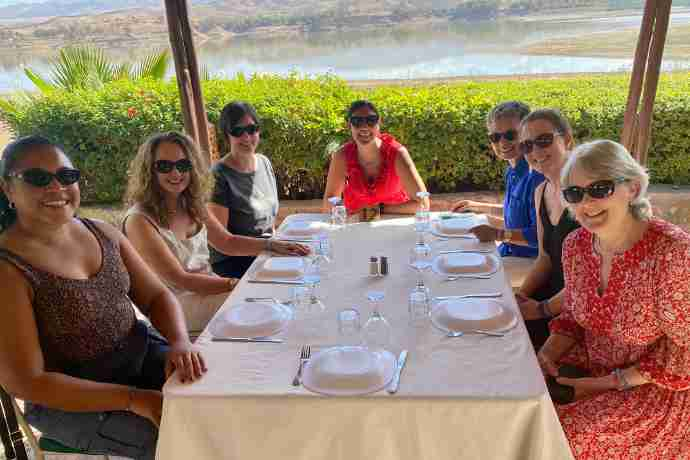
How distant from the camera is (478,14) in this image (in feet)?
25.3

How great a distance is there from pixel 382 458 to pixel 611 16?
7.77 m

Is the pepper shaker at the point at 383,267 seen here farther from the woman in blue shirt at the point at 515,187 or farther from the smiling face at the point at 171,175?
the smiling face at the point at 171,175

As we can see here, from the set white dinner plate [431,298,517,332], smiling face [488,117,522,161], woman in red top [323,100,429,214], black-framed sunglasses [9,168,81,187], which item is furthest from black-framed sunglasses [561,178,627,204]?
woman in red top [323,100,429,214]

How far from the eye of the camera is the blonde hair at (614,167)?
6.30ft

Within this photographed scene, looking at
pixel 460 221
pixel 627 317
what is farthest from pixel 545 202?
pixel 627 317

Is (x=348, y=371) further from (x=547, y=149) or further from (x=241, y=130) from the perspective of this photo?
(x=241, y=130)

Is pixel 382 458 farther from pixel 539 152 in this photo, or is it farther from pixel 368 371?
pixel 539 152

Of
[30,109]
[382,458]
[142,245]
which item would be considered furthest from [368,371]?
[30,109]

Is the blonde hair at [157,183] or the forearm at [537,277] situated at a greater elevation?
the blonde hair at [157,183]

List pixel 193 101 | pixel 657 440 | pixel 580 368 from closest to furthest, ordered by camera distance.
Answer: pixel 657 440
pixel 580 368
pixel 193 101

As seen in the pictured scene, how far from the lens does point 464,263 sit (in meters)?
2.50

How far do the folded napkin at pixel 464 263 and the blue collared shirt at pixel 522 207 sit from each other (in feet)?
1.85

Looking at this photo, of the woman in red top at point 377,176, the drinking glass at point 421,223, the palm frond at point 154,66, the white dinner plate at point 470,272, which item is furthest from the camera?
the palm frond at point 154,66

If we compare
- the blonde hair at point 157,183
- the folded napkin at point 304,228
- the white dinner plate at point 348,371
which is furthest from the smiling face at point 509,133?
the white dinner plate at point 348,371
